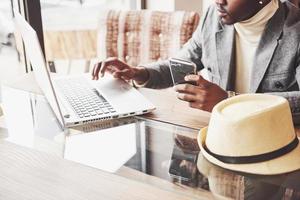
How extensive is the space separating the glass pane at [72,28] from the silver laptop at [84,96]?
719 mm

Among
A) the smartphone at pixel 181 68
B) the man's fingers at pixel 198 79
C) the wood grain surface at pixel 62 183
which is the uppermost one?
the smartphone at pixel 181 68

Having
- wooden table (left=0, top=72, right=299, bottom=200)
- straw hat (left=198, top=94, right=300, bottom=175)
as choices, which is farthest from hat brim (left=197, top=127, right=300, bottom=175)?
wooden table (left=0, top=72, right=299, bottom=200)

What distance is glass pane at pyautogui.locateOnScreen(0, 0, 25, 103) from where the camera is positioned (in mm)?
1830

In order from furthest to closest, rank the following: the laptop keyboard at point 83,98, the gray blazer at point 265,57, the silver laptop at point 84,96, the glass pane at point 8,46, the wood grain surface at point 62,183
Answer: the glass pane at point 8,46, the gray blazer at point 265,57, the laptop keyboard at point 83,98, the silver laptop at point 84,96, the wood grain surface at point 62,183

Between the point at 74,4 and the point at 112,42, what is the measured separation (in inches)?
26.0

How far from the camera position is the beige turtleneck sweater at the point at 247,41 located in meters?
1.38

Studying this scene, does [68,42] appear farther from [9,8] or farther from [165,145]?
[165,145]

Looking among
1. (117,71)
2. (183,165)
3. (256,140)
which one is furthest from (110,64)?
(256,140)

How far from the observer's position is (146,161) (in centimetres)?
96

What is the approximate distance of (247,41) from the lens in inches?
58.2

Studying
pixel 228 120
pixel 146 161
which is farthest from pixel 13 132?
pixel 228 120

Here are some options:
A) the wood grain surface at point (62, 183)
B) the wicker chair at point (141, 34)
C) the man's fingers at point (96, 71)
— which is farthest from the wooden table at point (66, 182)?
the wicker chair at point (141, 34)

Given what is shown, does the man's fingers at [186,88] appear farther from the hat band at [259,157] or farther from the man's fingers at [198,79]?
the hat band at [259,157]

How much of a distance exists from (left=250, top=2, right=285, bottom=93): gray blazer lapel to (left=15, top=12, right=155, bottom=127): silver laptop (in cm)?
44
